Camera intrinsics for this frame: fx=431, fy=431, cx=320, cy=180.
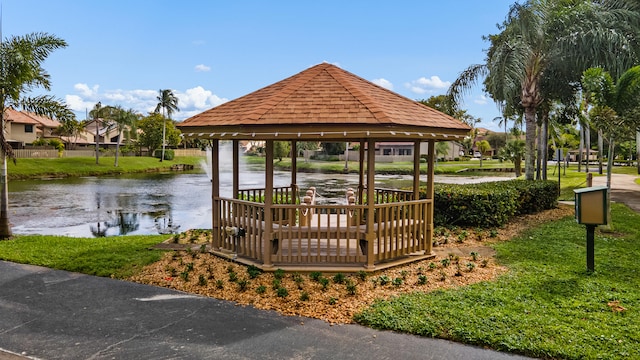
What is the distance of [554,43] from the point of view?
14.5 metres

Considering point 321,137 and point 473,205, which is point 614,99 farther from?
point 321,137

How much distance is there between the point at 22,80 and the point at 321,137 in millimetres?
8153

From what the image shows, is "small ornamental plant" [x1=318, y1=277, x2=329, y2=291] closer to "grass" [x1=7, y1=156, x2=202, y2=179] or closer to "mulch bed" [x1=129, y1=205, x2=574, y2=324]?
"mulch bed" [x1=129, y1=205, x2=574, y2=324]

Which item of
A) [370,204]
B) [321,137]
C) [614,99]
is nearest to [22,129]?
[321,137]

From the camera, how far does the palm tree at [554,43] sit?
1368 cm

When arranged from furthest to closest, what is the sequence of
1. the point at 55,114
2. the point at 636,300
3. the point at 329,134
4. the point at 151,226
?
the point at 151,226
the point at 55,114
the point at 329,134
the point at 636,300

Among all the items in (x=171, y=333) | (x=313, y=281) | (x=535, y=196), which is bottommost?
(x=171, y=333)

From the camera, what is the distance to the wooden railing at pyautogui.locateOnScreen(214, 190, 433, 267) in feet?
23.9

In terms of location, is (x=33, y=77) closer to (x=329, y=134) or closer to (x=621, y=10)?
(x=329, y=134)

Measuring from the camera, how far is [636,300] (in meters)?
5.74

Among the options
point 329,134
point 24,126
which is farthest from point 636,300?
point 24,126

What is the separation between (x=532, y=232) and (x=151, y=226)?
11.8m

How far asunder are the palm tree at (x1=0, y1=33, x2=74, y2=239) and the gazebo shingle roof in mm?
5429

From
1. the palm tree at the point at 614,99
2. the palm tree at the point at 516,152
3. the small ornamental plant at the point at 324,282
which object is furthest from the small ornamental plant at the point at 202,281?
the palm tree at the point at 516,152
